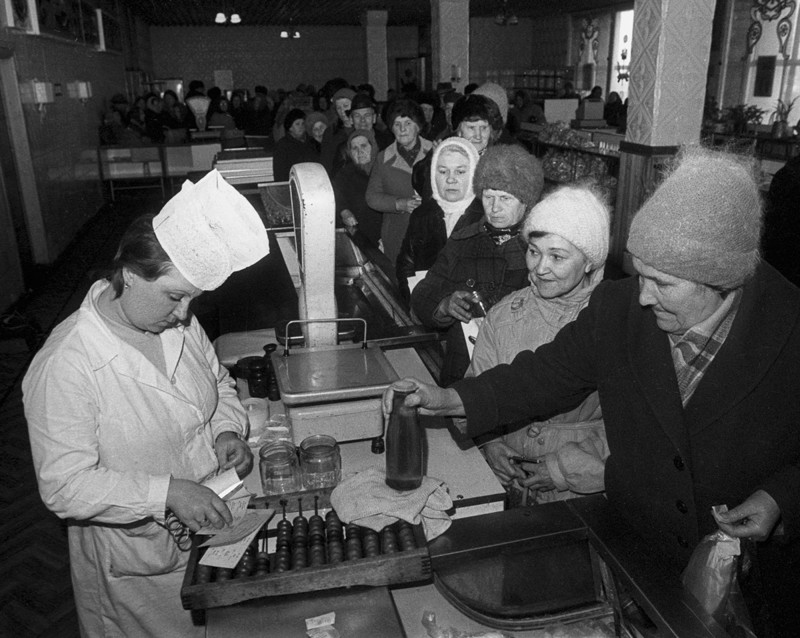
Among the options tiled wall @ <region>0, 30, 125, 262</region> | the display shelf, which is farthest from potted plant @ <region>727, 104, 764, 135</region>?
tiled wall @ <region>0, 30, 125, 262</region>

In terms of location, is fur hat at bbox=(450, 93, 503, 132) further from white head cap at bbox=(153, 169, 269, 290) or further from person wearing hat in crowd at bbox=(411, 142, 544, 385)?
white head cap at bbox=(153, 169, 269, 290)

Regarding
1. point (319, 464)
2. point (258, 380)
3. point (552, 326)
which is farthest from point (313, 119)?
point (319, 464)

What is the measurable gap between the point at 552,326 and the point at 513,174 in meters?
0.65

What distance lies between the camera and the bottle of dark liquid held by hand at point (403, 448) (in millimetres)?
1550

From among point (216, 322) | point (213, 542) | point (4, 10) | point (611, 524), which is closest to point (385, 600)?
point (213, 542)

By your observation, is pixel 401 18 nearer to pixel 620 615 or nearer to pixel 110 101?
pixel 110 101

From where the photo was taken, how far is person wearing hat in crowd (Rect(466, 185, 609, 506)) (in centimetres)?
189

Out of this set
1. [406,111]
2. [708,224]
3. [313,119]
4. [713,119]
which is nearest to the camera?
[708,224]

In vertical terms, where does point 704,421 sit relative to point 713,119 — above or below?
below

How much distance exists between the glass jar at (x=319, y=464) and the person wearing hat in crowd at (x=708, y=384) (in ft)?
1.08

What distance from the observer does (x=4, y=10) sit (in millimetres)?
6438

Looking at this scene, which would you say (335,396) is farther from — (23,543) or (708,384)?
(23,543)

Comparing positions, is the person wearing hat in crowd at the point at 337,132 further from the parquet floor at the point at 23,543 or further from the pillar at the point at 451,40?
the pillar at the point at 451,40

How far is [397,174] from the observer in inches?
164
